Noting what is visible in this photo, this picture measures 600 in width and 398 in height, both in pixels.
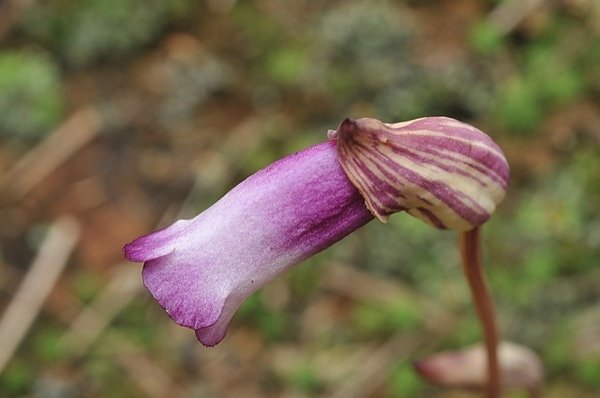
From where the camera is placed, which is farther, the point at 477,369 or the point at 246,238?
the point at 477,369

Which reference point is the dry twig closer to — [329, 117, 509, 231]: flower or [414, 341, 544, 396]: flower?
[414, 341, 544, 396]: flower

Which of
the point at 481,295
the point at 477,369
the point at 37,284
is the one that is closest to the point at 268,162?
the point at 37,284

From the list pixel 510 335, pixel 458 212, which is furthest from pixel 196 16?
pixel 458 212

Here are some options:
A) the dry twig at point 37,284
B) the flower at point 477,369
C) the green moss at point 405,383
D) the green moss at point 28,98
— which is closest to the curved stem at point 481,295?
the flower at point 477,369

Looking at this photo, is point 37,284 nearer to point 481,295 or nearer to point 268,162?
point 268,162

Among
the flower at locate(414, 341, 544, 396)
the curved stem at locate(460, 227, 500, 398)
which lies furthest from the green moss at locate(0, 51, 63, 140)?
the curved stem at locate(460, 227, 500, 398)

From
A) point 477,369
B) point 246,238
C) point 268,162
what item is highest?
point 246,238

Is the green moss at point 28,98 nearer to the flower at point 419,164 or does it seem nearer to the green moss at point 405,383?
the green moss at point 405,383
